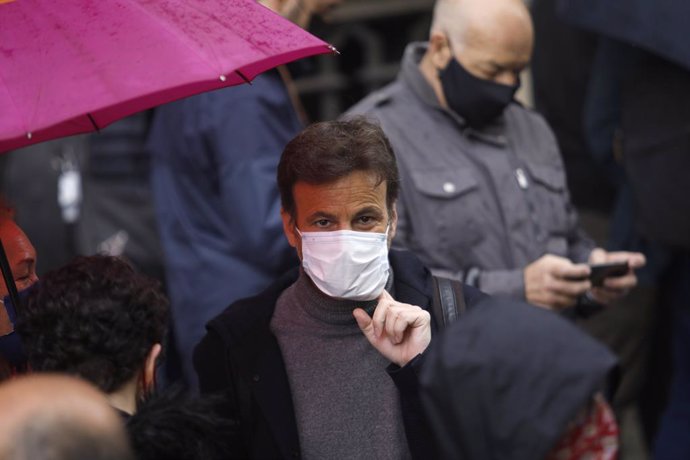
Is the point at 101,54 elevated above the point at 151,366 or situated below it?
above

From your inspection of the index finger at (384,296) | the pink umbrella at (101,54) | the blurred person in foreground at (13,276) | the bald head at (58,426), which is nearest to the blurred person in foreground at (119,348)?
the blurred person in foreground at (13,276)

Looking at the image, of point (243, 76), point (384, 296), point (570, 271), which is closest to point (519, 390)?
point (384, 296)

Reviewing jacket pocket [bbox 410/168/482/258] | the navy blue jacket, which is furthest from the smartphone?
the navy blue jacket

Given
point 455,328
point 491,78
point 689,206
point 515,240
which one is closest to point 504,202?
point 515,240

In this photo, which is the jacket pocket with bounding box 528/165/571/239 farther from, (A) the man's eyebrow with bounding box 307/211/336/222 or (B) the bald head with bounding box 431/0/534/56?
(A) the man's eyebrow with bounding box 307/211/336/222

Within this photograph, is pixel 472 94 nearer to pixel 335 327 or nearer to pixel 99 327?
pixel 335 327

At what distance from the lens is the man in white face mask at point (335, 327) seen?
10.3 feet

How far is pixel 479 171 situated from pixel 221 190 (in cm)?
91

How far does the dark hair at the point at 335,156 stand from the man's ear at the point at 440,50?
4.04 feet

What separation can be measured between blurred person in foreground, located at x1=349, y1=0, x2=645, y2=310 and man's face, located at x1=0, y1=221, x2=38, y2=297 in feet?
4.33

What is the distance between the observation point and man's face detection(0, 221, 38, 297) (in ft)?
10.8

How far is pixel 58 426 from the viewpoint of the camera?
6.81 feet

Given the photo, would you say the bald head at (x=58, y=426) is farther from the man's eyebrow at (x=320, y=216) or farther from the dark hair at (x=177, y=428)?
the man's eyebrow at (x=320, y=216)

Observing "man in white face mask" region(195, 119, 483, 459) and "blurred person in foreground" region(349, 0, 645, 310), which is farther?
"blurred person in foreground" region(349, 0, 645, 310)
